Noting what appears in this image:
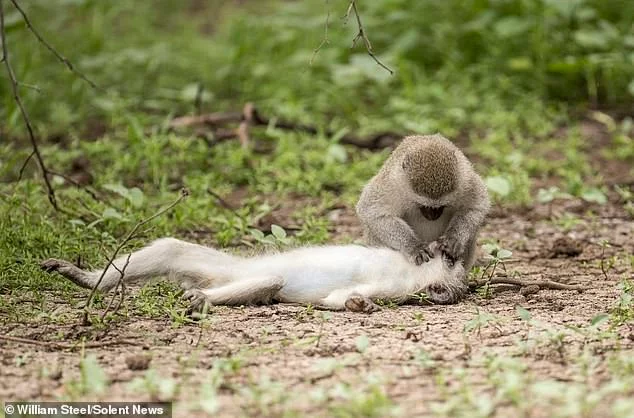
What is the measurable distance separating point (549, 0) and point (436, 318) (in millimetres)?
5803

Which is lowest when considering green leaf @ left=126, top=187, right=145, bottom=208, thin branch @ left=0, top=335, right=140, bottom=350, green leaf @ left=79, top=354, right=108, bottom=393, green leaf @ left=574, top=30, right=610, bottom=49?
green leaf @ left=79, top=354, right=108, bottom=393

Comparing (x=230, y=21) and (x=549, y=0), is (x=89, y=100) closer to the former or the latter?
(x=230, y=21)

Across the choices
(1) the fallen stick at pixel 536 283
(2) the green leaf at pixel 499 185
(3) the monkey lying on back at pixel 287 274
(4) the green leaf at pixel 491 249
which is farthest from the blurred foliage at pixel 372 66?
(3) the monkey lying on back at pixel 287 274

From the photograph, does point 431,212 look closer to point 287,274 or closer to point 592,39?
point 287,274

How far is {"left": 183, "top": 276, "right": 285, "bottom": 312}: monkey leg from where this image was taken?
17.8 feet

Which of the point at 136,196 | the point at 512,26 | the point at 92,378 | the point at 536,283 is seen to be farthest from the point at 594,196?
the point at 92,378

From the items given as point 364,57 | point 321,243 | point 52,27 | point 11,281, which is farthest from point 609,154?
point 52,27

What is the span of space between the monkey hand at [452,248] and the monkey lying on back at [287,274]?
0.11 meters

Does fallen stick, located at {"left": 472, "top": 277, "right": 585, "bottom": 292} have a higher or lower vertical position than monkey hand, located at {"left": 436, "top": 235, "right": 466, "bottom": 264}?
lower

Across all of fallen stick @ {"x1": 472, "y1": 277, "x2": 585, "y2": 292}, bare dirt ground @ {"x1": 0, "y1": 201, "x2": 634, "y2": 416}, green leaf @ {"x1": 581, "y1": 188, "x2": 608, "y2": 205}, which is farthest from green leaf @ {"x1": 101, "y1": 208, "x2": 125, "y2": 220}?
green leaf @ {"x1": 581, "y1": 188, "x2": 608, "y2": 205}

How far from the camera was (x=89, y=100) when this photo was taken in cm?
1022

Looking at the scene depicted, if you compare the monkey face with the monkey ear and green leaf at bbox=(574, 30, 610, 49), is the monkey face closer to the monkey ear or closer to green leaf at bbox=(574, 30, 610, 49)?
the monkey ear

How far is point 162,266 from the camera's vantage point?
569 cm

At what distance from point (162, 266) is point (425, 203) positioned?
4.96 ft
